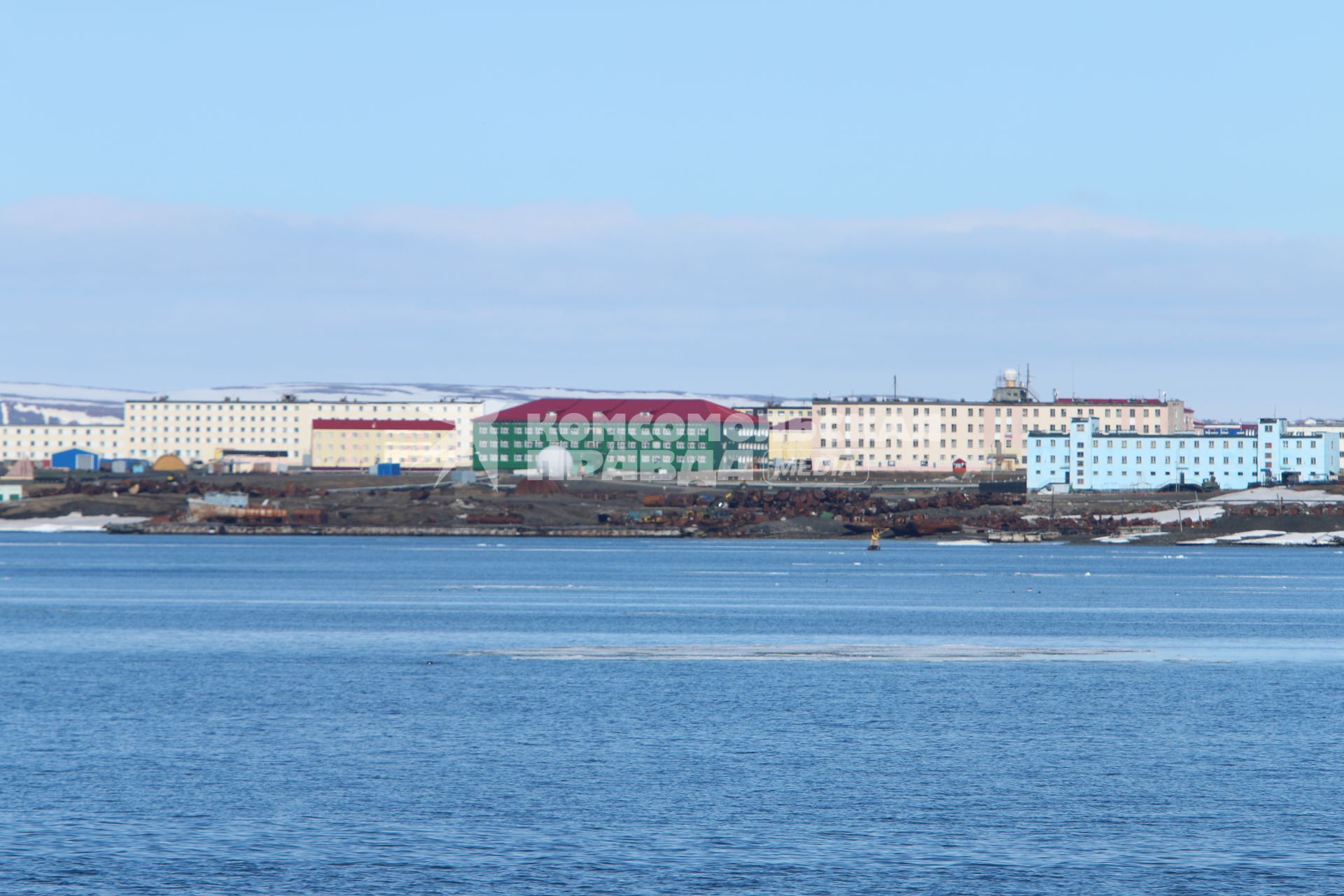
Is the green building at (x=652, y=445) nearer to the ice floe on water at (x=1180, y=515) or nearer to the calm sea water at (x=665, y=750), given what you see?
the ice floe on water at (x=1180, y=515)

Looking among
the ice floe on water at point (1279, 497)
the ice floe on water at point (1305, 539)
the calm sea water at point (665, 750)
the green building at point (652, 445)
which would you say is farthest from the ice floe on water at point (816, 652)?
the green building at point (652, 445)

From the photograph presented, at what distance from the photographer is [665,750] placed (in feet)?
98.7

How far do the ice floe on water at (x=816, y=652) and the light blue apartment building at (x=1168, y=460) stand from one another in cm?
11489

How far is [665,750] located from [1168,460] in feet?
465

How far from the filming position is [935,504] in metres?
150

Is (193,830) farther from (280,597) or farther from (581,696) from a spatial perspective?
(280,597)

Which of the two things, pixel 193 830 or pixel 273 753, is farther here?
pixel 273 753

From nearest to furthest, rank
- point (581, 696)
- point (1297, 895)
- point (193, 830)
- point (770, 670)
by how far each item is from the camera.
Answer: point (1297, 895) < point (193, 830) < point (581, 696) < point (770, 670)

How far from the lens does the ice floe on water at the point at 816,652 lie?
151ft

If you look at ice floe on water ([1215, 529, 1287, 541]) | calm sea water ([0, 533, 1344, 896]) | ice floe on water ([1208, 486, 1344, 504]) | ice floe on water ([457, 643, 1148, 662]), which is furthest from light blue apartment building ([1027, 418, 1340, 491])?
ice floe on water ([457, 643, 1148, 662])

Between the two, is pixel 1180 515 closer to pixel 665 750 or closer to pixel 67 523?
pixel 67 523

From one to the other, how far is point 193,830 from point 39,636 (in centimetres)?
3147

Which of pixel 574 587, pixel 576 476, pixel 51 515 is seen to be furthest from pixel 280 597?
pixel 576 476

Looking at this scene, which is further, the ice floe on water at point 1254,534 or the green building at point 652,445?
the green building at point 652,445
